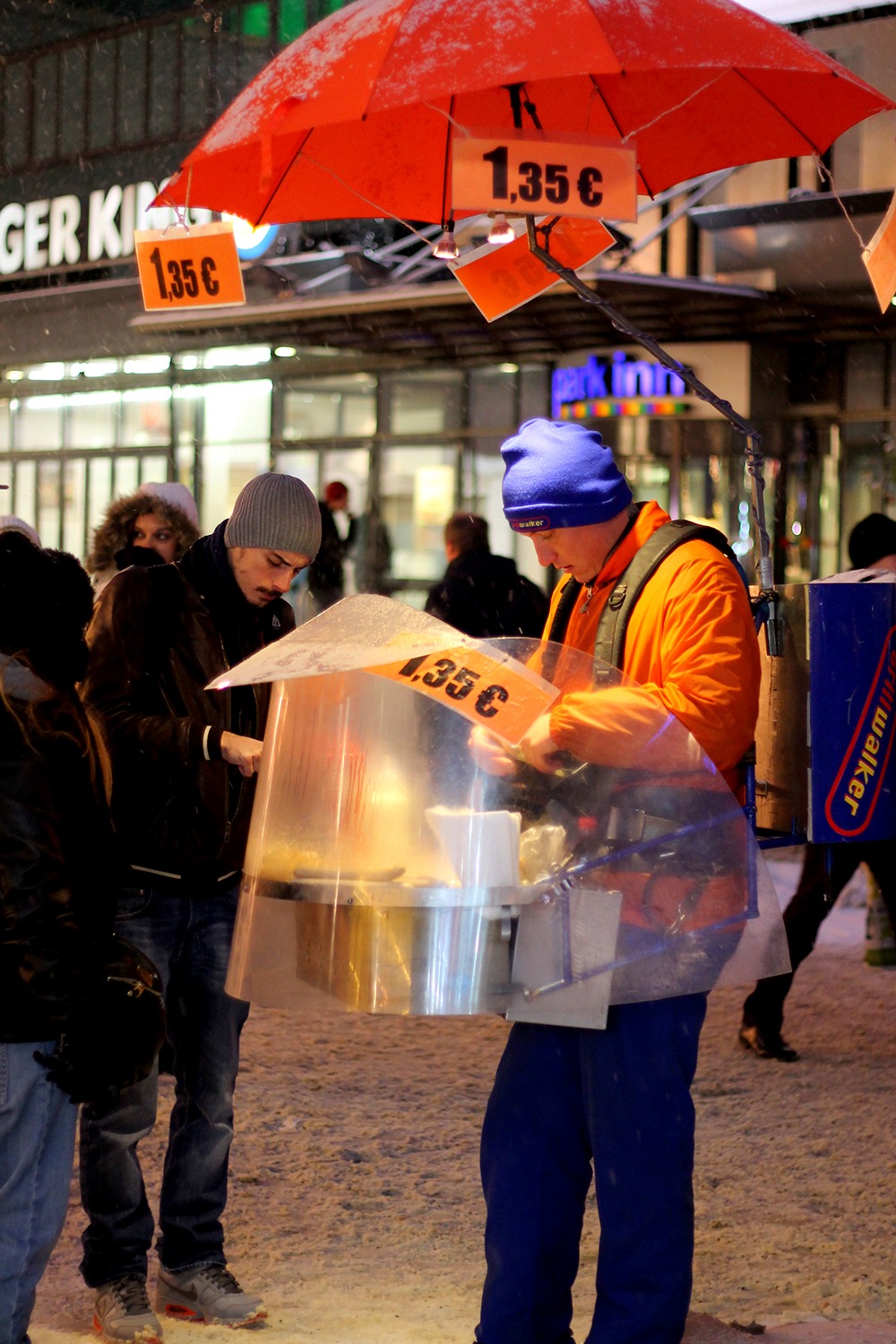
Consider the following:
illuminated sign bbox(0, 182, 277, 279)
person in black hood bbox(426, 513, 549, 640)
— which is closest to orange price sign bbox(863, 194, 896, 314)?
person in black hood bbox(426, 513, 549, 640)

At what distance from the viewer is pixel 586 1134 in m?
3.35

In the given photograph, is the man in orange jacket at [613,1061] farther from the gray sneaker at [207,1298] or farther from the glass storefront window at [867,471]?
the glass storefront window at [867,471]

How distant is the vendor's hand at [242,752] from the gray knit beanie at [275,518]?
0.51 metres

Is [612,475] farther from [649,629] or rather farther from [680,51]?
[680,51]

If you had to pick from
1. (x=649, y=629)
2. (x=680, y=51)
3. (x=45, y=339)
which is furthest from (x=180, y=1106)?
(x=45, y=339)

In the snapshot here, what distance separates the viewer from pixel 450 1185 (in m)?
5.04

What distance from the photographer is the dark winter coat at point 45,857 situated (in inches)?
120

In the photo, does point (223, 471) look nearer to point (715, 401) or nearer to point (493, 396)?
point (493, 396)

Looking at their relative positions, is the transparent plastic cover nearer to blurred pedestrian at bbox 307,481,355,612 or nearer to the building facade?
blurred pedestrian at bbox 307,481,355,612

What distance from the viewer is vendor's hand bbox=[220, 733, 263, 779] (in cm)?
369

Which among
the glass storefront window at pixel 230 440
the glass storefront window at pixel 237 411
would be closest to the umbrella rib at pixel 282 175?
the glass storefront window at pixel 230 440

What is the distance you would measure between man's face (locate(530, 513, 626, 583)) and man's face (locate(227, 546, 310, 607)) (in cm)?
76

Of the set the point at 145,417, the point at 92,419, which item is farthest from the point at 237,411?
the point at 92,419

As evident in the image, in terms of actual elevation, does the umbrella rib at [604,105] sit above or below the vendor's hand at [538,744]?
above
